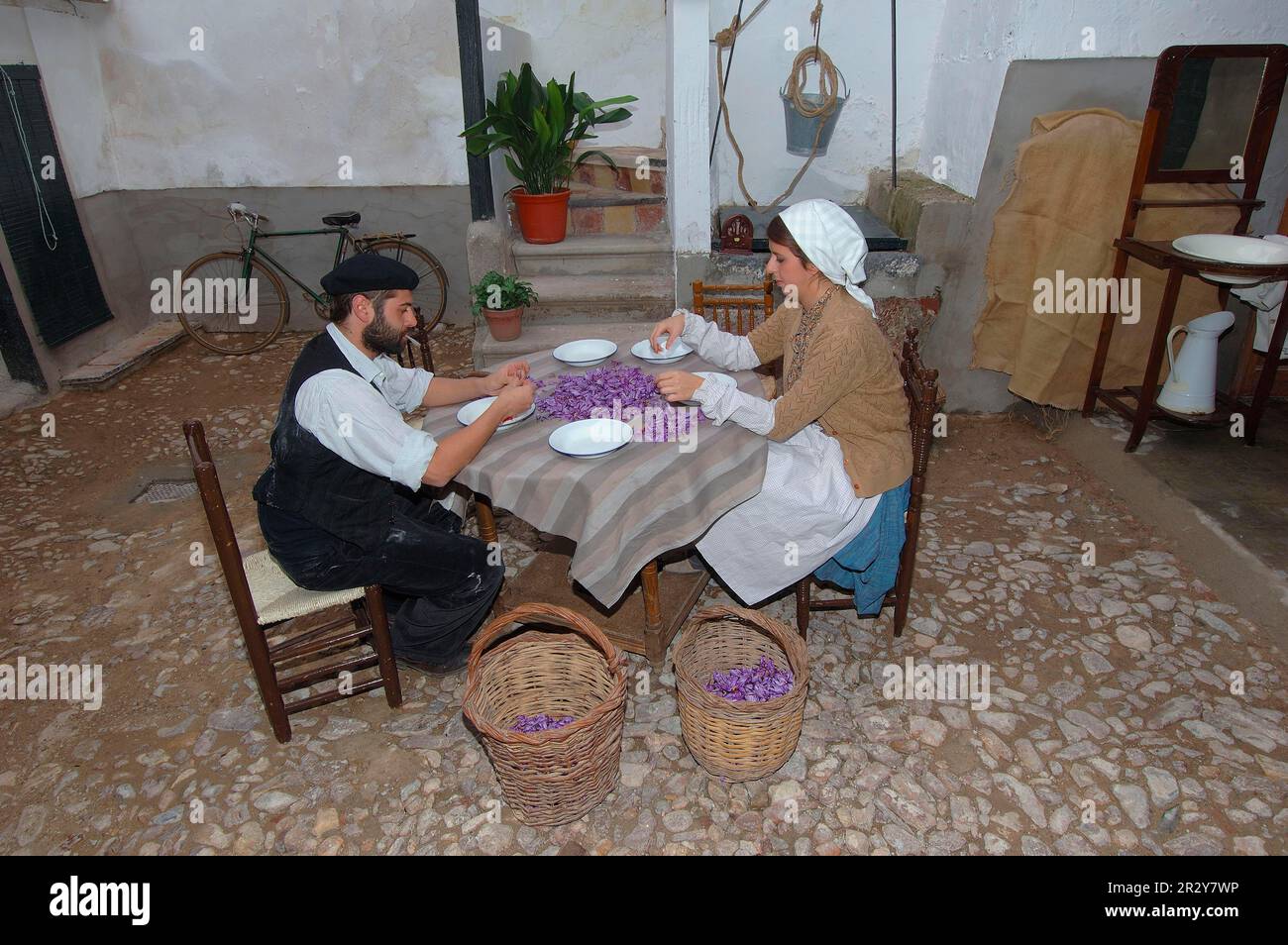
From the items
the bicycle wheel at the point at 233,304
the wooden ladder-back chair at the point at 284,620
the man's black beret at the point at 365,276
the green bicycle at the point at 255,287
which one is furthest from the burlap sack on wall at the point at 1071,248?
the bicycle wheel at the point at 233,304

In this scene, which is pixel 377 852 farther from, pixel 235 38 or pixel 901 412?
pixel 235 38

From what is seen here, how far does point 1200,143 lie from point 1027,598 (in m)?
3.24

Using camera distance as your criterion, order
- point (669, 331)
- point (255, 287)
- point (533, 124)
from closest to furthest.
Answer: point (669, 331) < point (533, 124) < point (255, 287)

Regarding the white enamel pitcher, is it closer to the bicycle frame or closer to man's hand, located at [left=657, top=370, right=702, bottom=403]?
man's hand, located at [left=657, top=370, right=702, bottom=403]

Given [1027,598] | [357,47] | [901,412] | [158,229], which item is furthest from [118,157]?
[1027,598]

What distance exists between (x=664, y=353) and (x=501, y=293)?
2394mm

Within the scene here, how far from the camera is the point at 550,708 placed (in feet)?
11.4

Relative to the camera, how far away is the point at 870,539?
3.65 metres

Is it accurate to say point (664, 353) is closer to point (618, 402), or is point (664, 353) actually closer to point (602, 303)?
point (618, 402)

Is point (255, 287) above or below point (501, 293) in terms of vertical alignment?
below

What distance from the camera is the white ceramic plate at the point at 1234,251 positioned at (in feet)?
15.1

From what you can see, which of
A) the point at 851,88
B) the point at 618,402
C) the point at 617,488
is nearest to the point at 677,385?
the point at 618,402

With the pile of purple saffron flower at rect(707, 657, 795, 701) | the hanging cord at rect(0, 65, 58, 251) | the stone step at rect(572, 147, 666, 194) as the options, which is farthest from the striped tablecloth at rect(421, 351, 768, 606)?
the hanging cord at rect(0, 65, 58, 251)

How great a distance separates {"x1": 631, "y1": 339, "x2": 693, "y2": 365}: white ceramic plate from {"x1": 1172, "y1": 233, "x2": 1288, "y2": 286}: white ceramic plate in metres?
3.11
